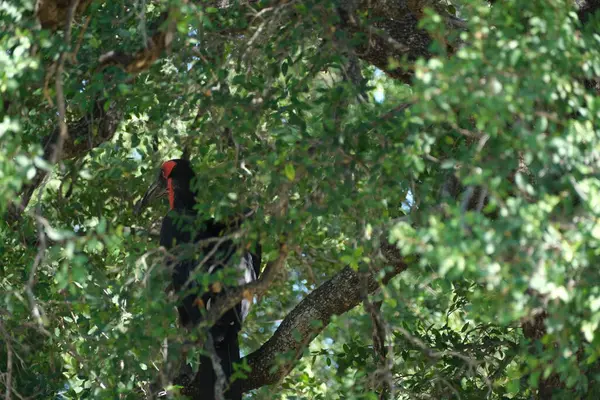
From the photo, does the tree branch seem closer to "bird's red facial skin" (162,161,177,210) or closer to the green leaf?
"bird's red facial skin" (162,161,177,210)

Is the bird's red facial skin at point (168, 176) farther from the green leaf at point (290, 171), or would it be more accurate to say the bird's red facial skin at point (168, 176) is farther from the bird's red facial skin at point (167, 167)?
the green leaf at point (290, 171)

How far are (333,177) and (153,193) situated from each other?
2386 mm

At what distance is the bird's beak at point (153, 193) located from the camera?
5270 millimetres

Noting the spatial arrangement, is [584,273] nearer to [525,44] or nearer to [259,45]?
[525,44]

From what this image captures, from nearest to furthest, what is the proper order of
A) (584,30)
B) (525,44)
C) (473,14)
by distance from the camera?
(525,44) < (473,14) < (584,30)

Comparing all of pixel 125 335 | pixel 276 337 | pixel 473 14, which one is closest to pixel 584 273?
pixel 473 14

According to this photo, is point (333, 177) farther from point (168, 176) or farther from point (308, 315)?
point (168, 176)

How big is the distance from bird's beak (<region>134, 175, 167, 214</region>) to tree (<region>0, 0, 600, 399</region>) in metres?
0.09

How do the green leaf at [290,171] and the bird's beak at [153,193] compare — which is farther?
the bird's beak at [153,193]

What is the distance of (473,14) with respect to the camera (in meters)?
2.77

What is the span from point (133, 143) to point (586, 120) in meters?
2.28

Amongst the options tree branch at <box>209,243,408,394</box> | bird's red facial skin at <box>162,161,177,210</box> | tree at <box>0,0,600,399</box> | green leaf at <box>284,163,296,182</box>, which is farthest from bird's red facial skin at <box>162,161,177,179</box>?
green leaf at <box>284,163,296,182</box>

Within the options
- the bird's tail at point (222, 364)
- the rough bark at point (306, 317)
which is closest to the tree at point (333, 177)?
the rough bark at point (306, 317)

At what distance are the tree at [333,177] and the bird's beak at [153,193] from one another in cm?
9
